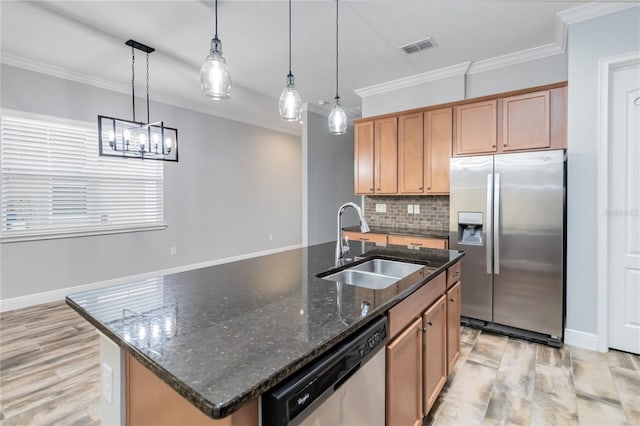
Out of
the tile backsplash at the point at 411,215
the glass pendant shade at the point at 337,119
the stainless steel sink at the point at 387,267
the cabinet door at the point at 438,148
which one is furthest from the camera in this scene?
the tile backsplash at the point at 411,215

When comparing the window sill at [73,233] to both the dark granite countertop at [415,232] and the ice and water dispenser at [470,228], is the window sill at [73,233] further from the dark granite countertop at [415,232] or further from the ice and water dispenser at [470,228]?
the ice and water dispenser at [470,228]

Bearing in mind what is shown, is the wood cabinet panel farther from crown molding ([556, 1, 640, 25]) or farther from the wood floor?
crown molding ([556, 1, 640, 25])

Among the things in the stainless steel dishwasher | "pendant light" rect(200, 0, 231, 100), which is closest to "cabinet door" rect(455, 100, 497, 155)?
"pendant light" rect(200, 0, 231, 100)

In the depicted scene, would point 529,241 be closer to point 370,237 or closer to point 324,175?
point 370,237

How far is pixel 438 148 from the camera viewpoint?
3.81 metres

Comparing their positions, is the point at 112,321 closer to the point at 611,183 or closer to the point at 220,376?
the point at 220,376

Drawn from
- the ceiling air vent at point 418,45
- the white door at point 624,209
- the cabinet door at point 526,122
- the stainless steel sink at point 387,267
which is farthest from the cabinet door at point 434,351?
the ceiling air vent at point 418,45

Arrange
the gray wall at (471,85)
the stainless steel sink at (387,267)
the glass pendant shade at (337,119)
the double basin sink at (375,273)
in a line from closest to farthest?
the double basin sink at (375,273), the stainless steel sink at (387,267), the glass pendant shade at (337,119), the gray wall at (471,85)

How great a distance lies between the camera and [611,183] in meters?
2.70

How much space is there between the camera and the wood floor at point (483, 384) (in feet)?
6.23

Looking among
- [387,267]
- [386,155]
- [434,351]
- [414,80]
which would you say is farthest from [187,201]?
[434,351]

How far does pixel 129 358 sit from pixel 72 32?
3.50 metres

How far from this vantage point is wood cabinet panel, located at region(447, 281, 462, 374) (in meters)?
2.05

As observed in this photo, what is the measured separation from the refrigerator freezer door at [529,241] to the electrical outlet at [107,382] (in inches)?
122
